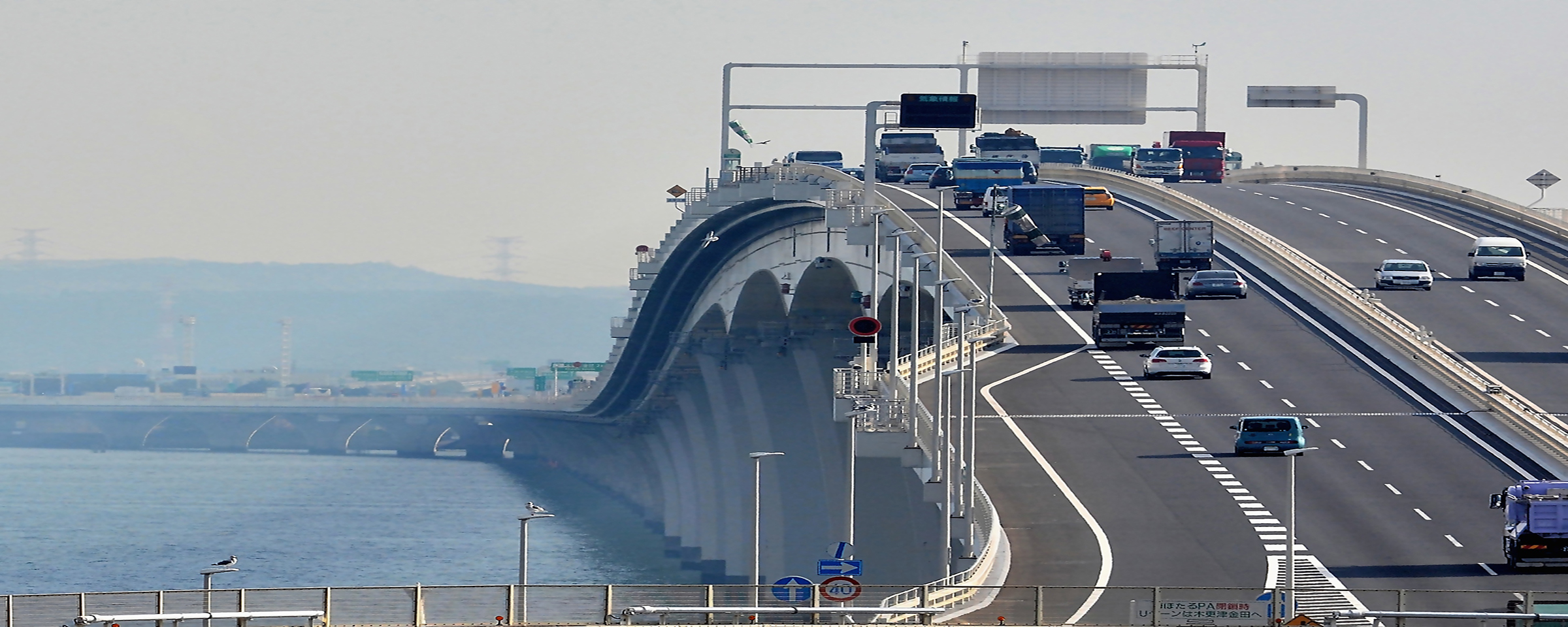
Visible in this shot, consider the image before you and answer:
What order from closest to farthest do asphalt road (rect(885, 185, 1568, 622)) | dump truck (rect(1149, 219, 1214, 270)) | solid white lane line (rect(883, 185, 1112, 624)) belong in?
solid white lane line (rect(883, 185, 1112, 624)) → asphalt road (rect(885, 185, 1568, 622)) → dump truck (rect(1149, 219, 1214, 270))

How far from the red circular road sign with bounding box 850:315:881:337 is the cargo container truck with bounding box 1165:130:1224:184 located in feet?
321

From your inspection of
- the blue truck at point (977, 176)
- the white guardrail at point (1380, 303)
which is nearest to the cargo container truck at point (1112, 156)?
the white guardrail at point (1380, 303)

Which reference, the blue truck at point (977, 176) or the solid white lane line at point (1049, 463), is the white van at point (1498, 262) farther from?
the blue truck at point (977, 176)

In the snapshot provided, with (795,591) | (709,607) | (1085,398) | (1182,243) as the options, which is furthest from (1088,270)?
(709,607)

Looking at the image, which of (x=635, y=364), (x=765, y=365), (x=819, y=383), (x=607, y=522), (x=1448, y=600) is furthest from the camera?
(x=607, y=522)

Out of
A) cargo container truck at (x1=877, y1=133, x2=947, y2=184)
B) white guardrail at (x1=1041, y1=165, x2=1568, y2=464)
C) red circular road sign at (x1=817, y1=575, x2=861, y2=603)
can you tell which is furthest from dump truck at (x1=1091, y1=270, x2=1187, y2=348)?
cargo container truck at (x1=877, y1=133, x2=947, y2=184)

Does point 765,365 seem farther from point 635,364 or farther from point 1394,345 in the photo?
point 1394,345

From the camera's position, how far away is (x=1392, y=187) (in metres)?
137

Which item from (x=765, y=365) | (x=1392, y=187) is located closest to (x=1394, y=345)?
(x=765, y=365)

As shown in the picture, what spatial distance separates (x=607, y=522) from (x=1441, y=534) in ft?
458

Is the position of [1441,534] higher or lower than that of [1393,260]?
lower

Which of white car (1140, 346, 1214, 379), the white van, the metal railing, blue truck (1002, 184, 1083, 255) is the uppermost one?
blue truck (1002, 184, 1083, 255)

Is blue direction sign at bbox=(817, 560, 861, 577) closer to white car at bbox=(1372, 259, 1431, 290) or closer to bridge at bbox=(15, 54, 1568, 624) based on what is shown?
bridge at bbox=(15, 54, 1568, 624)

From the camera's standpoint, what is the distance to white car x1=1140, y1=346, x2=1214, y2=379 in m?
73.4
